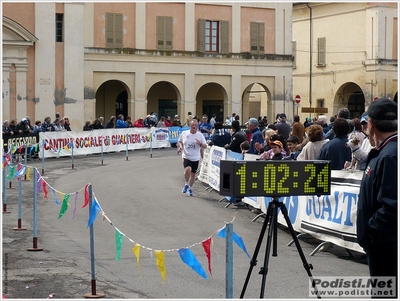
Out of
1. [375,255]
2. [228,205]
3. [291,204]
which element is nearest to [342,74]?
[228,205]

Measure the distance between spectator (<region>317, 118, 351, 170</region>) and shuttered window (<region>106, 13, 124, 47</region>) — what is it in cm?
3417

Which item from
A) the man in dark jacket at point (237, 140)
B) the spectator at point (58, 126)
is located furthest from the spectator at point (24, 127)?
the man in dark jacket at point (237, 140)

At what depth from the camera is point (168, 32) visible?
152 feet

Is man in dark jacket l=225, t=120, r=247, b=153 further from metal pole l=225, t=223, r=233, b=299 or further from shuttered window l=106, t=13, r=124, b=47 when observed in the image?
shuttered window l=106, t=13, r=124, b=47

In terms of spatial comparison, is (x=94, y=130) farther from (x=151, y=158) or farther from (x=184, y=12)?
(x=184, y=12)

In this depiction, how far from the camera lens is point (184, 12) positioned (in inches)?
1850

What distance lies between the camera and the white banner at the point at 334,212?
10.9 meters

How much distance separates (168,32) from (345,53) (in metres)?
15.1

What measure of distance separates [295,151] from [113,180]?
28.8 ft

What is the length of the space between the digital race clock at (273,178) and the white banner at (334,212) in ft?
10.7

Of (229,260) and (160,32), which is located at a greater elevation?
(160,32)

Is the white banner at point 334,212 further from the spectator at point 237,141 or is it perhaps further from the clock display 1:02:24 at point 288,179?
the spectator at point 237,141

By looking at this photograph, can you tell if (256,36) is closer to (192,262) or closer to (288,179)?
(288,179)

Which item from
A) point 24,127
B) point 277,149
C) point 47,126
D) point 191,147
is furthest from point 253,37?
point 277,149
